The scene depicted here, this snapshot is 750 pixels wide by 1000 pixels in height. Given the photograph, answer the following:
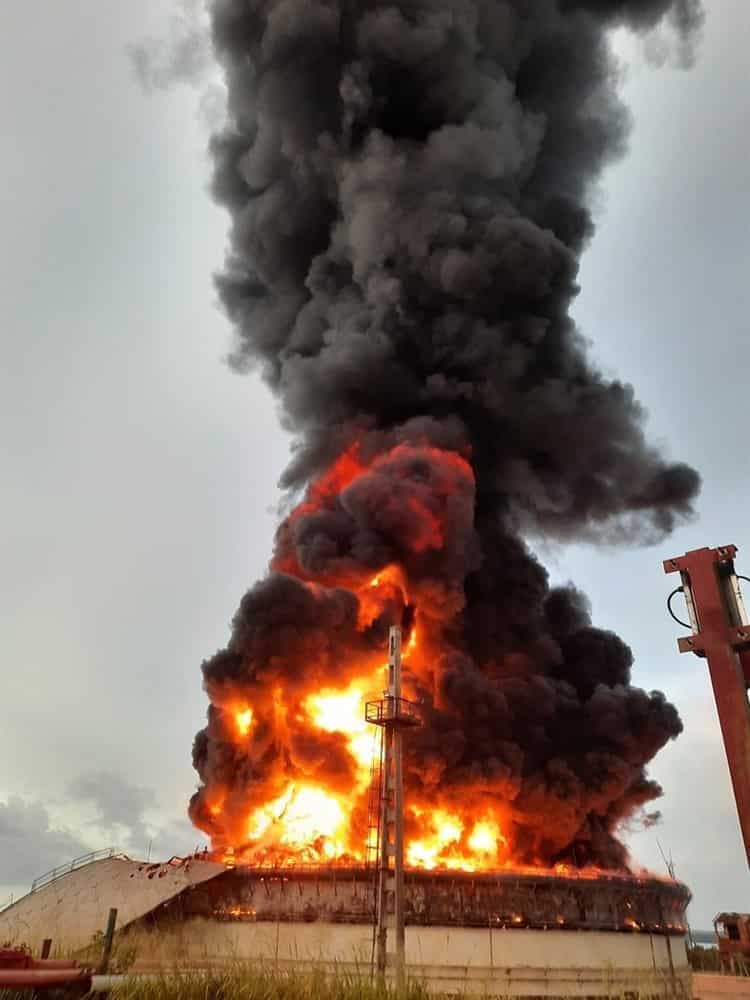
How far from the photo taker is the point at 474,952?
3041 cm

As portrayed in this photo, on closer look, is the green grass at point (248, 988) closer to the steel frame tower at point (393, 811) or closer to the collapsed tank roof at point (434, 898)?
the steel frame tower at point (393, 811)

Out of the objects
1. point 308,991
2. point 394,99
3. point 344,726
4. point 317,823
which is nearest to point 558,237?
point 394,99

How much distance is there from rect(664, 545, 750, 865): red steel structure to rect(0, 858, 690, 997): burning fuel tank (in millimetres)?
26029

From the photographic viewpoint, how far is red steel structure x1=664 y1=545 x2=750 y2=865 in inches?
298

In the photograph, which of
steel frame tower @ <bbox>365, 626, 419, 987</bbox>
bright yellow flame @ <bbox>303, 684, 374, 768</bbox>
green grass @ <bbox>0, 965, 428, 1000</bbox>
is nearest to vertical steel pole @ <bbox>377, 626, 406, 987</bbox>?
steel frame tower @ <bbox>365, 626, 419, 987</bbox>

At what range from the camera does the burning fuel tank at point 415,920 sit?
30.4 meters

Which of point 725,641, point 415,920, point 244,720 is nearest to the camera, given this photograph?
point 725,641

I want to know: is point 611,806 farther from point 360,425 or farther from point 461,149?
point 461,149

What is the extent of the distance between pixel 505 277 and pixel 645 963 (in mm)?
33581

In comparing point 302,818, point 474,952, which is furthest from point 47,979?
point 302,818

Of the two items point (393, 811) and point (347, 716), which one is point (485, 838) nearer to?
point (347, 716)

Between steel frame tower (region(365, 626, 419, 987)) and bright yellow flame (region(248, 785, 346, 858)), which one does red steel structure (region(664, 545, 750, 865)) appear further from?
bright yellow flame (region(248, 785, 346, 858))

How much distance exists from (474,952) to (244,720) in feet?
50.0

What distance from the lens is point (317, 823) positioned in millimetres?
36719
